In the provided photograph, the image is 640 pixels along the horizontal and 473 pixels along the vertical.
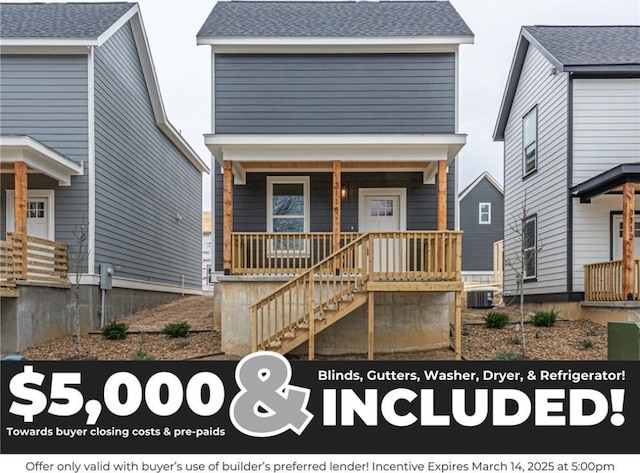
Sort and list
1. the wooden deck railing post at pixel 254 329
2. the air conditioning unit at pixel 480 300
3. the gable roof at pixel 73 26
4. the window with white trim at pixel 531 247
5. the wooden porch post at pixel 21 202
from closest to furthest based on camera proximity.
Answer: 1. the wooden deck railing post at pixel 254 329
2. the wooden porch post at pixel 21 202
3. the gable roof at pixel 73 26
4. the window with white trim at pixel 531 247
5. the air conditioning unit at pixel 480 300

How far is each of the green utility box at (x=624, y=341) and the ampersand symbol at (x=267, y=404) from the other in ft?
13.1

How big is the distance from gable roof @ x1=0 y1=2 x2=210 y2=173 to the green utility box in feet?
36.7

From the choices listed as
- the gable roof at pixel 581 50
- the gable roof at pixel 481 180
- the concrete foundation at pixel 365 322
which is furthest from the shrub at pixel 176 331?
the gable roof at pixel 481 180

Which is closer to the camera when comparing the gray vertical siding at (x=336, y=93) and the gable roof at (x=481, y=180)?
the gray vertical siding at (x=336, y=93)

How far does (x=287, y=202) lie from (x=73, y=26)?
20.8 feet

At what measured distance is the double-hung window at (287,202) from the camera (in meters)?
11.8

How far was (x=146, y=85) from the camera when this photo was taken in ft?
49.1

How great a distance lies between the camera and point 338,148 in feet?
32.7

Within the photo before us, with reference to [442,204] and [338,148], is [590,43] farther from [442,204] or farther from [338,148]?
[338,148]

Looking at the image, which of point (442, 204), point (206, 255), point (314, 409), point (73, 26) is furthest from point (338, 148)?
point (206, 255)

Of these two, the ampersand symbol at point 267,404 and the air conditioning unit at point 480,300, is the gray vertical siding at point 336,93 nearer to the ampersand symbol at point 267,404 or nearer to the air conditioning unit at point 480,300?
the air conditioning unit at point 480,300

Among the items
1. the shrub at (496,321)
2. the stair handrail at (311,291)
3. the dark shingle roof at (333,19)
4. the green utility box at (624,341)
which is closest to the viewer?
the green utility box at (624,341)

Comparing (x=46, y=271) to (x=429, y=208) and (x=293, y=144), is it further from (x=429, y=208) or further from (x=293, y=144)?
(x=429, y=208)
